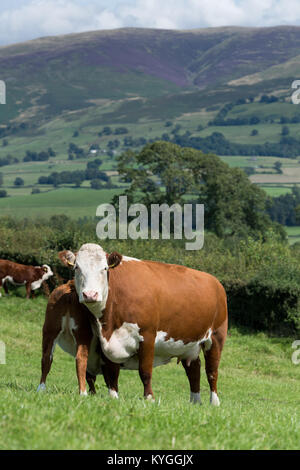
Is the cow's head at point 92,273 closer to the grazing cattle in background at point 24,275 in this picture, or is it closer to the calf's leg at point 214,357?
the calf's leg at point 214,357

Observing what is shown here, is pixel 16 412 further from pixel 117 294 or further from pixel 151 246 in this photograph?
pixel 151 246

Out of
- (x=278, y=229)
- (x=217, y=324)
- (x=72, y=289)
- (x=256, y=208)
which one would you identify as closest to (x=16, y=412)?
(x=72, y=289)

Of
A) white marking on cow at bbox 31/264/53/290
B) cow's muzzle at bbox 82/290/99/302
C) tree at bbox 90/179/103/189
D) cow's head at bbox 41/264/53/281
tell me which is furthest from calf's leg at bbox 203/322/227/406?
tree at bbox 90/179/103/189

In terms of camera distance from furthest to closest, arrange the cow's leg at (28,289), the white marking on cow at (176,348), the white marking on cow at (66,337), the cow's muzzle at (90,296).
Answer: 1. the cow's leg at (28,289)
2. the white marking on cow at (66,337)
3. the white marking on cow at (176,348)
4. the cow's muzzle at (90,296)

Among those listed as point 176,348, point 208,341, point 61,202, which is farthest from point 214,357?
point 61,202

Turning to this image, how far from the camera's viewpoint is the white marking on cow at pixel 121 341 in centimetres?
1043

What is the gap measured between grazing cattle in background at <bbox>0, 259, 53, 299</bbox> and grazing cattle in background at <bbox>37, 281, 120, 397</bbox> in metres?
23.7

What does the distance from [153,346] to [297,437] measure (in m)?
3.37

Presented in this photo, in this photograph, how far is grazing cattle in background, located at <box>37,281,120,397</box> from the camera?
10602 millimetres

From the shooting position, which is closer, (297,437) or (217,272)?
(297,437)

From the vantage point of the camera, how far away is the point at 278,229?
84.6 metres

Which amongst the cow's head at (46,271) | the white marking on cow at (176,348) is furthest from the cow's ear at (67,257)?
the cow's head at (46,271)

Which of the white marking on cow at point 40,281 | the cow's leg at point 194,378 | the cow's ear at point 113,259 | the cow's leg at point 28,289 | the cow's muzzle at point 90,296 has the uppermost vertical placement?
the cow's ear at point 113,259

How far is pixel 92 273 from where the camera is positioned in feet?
32.6
